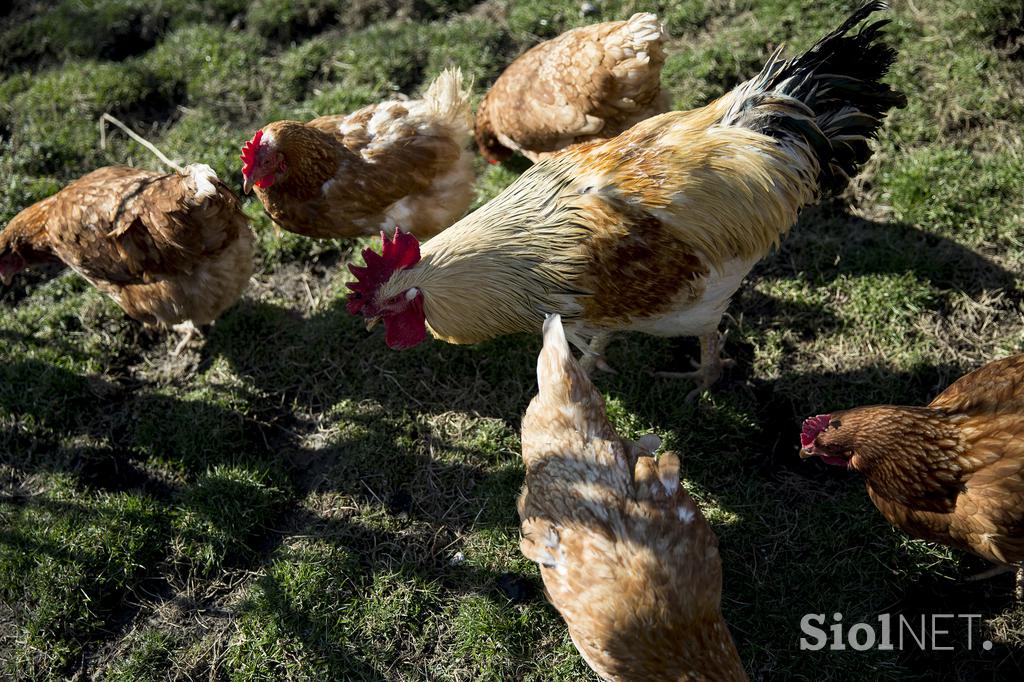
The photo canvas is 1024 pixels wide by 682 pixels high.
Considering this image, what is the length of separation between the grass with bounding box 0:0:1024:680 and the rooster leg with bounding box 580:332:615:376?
0.36ft

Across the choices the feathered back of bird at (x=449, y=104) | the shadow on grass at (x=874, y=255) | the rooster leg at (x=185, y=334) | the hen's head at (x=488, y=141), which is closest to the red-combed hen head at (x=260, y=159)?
the feathered back of bird at (x=449, y=104)

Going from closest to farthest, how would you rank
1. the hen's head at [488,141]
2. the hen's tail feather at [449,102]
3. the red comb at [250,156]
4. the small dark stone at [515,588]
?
the small dark stone at [515,588]
the red comb at [250,156]
the hen's tail feather at [449,102]
the hen's head at [488,141]

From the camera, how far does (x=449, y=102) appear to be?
4777 mm

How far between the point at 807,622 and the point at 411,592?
2.17 meters

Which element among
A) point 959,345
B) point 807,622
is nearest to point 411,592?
point 807,622

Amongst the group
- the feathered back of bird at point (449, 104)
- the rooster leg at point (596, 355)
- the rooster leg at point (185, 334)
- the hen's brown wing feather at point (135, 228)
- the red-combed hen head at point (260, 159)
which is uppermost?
the feathered back of bird at point (449, 104)

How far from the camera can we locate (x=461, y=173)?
16.0ft

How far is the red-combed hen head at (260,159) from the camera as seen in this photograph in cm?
420

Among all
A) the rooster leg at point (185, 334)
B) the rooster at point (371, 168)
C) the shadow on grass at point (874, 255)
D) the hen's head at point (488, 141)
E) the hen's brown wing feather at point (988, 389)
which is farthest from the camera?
the hen's head at point (488, 141)

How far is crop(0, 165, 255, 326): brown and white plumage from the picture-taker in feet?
13.9

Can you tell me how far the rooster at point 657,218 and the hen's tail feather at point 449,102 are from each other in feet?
4.14

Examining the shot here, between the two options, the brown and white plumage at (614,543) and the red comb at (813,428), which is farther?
the red comb at (813,428)

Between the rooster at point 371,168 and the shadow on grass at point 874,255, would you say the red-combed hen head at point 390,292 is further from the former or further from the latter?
the shadow on grass at point 874,255

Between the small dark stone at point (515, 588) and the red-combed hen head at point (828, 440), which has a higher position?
the red-combed hen head at point (828, 440)
